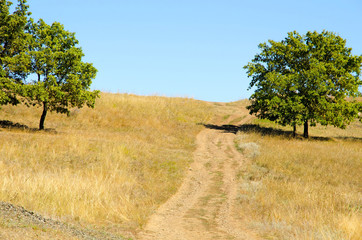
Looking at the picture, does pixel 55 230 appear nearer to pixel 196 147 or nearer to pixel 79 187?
pixel 79 187

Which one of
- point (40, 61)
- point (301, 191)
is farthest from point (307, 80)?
point (40, 61)

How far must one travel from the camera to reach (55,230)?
7.93 m

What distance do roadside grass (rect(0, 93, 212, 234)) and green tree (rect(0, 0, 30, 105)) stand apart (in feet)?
12.6

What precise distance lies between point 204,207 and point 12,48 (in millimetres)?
22355

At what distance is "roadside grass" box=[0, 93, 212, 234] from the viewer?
11859 millimetres

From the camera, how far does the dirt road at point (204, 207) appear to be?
11273 mm

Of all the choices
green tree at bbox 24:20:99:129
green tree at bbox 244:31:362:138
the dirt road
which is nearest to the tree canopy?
green tree at bbox 24:20:99:129

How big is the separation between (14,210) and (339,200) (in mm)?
13876

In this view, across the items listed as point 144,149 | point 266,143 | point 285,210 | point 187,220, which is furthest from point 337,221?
point 266,143

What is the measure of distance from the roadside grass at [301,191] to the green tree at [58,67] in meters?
15.9

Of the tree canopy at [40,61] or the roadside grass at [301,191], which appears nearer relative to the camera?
the roadside grass at [301,191]

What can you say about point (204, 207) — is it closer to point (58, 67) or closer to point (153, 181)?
point (153, 181)

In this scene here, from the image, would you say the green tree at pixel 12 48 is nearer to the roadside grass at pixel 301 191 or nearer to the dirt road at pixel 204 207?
the dirt road at pixel 204 207

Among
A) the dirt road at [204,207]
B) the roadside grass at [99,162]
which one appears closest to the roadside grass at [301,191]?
the dirt road at [204,207]
